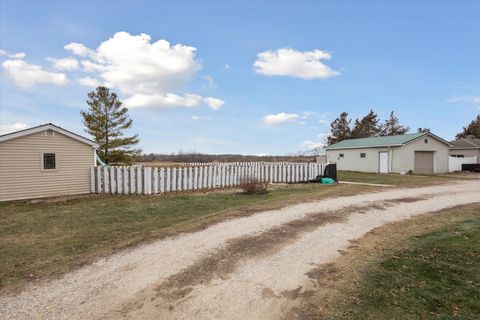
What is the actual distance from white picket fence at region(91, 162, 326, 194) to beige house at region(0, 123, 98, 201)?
2.50ft

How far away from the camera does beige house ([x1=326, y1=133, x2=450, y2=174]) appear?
25.4m

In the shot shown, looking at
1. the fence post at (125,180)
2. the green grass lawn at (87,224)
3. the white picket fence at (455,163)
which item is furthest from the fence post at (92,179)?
the white picket fence at (455,163)

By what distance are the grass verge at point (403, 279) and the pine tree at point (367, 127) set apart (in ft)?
148

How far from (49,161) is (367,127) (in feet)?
157

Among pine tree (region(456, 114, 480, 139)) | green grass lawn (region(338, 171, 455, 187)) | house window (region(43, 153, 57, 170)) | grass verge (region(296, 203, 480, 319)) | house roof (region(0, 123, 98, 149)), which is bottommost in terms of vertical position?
grass verge (region(296, 203, 480, 319))

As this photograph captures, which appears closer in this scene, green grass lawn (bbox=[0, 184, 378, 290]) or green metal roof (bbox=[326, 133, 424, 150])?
green grass lawn (bbox=[0, 184, 378, 290])

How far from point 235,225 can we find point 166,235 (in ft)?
5.17

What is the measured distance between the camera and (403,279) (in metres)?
3.90

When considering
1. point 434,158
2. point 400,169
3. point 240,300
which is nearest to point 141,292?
point 240,300

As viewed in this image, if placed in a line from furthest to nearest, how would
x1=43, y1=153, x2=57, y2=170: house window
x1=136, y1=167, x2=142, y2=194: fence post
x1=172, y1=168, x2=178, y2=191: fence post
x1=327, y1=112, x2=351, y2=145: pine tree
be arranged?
x1=327, y1=112, x2=351, y2=145: pine tree
x1=172, y1=168, x2=178, y2=191: fence post
x1=136, y1=167, x2=142, y2=194: fence post
x1=43, y1=153, x2=57, y2=170: house window

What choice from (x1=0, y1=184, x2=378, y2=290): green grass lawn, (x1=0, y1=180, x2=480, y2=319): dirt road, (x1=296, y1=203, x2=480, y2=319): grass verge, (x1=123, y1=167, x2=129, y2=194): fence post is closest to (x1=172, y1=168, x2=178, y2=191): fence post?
(x1=0, y1=184, x2=378, y2=290): green grass lawn

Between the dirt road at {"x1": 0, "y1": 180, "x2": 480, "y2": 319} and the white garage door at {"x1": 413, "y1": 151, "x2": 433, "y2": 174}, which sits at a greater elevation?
the white garage door at {"x1": 413, "y1": 151, "x2": 433, "y2": 174}

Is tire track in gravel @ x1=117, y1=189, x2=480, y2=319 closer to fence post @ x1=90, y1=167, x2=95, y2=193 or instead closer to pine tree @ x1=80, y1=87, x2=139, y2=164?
fence post @ x1=90, y1=167, x2=95, y2=193

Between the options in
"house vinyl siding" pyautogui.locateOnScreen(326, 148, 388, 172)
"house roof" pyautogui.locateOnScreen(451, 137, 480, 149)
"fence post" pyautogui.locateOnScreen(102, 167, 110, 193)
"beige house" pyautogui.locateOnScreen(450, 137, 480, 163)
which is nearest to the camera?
"fence post" pyautogui.locateOnScreen(102, 167, 110, 193)
